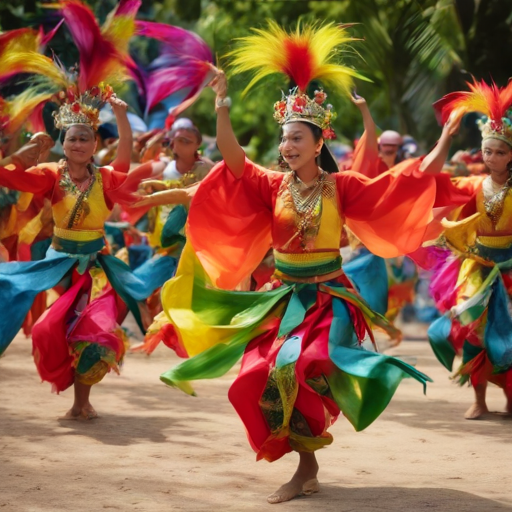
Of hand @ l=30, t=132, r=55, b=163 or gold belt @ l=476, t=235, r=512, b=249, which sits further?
gold belt @ l=476, t=235, r=512, b=249

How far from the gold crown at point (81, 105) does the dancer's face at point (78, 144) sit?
53 mm

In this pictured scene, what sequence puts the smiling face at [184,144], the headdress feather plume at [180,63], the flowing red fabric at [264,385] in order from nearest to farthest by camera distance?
the flowing red fabric at [264,385] < the headdress feather plume at [180,63] < the smiling face at [184,144]

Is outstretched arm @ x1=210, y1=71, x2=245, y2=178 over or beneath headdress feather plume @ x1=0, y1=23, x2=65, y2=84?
beneath

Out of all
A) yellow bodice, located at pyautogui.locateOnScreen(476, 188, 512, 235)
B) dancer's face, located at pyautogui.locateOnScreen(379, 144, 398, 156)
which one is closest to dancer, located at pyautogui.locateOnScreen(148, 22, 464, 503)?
yellow bodice, located at pyautogui.locateOnScreen(476, 188, 512, 235)

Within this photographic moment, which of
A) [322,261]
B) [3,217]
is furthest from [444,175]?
[3,217]

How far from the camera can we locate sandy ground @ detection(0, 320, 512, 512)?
548 cm

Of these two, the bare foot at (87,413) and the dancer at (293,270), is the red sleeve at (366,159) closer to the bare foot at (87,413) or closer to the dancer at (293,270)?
the dancer at (293,270)

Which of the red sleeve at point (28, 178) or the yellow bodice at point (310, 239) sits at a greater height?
the red sleeve at point (28, 178)

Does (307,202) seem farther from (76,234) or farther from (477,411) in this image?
(477,411)

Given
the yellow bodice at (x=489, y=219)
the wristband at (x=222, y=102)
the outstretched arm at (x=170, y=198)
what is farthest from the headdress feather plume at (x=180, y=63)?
the yellow bodice at (x=489, y=219)

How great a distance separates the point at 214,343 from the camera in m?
5.73

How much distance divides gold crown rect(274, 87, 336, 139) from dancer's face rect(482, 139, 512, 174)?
2182 mm

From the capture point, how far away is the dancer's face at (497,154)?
7750 millimetres

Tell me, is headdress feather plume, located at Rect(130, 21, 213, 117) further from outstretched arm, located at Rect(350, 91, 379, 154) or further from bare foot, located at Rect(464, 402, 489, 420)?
bare foot, located at Rect(464, 402, 489, 420)
